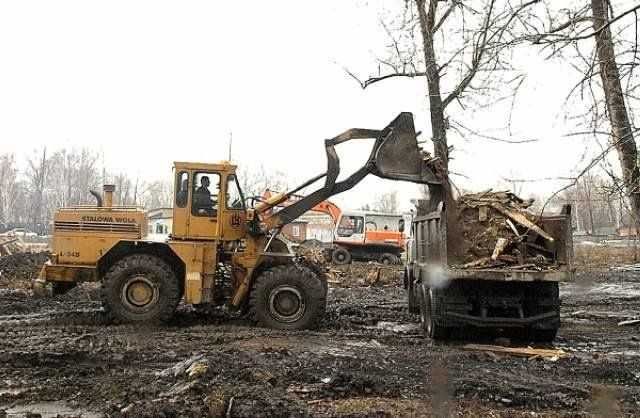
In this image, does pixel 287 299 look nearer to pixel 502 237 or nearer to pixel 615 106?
pixel 502 237

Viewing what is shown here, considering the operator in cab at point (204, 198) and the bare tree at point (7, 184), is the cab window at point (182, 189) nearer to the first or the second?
the operator in cab at point (204, 198)

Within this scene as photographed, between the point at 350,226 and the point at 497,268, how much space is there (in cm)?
2006

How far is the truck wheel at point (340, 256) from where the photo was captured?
1046 inches

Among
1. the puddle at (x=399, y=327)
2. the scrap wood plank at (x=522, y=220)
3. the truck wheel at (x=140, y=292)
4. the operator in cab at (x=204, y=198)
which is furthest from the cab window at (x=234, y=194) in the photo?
the scrap wood plank at (x=522, y=220)

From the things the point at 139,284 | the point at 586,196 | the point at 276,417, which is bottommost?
the point at 276,417

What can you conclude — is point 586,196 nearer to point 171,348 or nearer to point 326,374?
point 326,374

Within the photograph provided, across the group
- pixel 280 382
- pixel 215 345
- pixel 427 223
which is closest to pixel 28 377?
pixel 215 345

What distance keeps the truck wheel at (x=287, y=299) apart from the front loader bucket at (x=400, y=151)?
2155 millimetres

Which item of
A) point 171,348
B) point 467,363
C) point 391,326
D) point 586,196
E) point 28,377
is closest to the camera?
point 586,196

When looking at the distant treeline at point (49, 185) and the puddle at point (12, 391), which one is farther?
the distant treeline at point (49, 185)

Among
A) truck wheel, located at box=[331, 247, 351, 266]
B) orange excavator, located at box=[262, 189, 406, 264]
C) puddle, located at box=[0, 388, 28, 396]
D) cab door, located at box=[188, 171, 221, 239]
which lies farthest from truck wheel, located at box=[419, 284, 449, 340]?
orange excavator, located at box=[262, 189, 406, 264]

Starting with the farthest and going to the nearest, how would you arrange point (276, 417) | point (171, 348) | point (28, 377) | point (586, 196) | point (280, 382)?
1. point (171, 348)
2. point (28, 377)
3. point (280, 382)
4. point (586, 196)
5. point (276, 417)

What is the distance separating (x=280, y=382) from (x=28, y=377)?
114 inches

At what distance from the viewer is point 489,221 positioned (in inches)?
338
